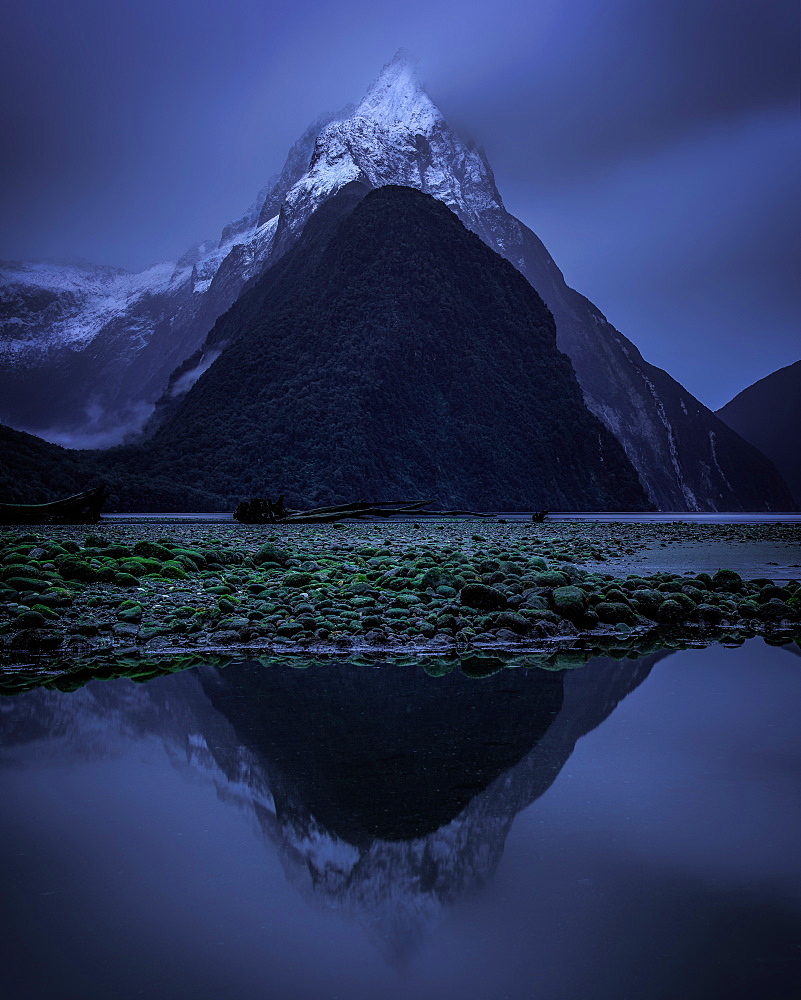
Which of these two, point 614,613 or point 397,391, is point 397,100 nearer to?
point 397,391

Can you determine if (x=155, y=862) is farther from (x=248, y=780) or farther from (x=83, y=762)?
(x=83, y=762)

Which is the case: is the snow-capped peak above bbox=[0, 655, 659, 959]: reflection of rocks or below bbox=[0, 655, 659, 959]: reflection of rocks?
above

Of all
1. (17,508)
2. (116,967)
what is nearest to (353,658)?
(116,967)

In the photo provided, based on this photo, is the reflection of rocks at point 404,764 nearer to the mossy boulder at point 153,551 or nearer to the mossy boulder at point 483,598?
the mossy boulder at point 483,598

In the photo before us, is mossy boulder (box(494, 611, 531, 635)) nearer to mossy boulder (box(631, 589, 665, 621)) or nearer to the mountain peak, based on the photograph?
mossy boulder (box(631, 589, 665, 621))

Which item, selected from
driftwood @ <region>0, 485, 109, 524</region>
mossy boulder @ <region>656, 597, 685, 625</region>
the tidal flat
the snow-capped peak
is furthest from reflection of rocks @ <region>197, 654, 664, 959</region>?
the snow-capped peak
